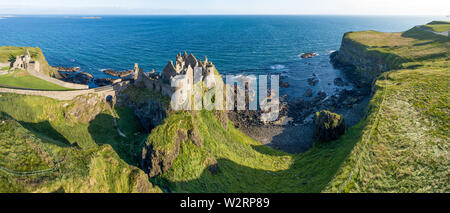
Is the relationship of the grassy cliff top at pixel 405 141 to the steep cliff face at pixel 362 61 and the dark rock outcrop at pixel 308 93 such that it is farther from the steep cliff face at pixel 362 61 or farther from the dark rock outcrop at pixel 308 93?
the steep cliff face at pixel 362 61

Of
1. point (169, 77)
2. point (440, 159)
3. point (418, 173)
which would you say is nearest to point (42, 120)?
point (169, 77)

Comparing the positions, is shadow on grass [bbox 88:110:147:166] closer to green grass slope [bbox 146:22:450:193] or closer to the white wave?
green grass slope [bbox 146:22:450:193]

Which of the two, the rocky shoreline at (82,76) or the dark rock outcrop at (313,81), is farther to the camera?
the dark rock outcrop at (313,81)

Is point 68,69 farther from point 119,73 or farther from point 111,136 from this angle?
point 111,136

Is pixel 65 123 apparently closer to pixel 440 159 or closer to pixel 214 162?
pixel 214 162

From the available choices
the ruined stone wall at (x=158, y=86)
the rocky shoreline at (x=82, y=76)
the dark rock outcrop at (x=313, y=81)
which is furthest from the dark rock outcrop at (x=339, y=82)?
the rocky shoreline at (x=82, y=76)

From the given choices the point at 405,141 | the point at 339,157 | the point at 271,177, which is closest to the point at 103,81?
the point at 271,177
